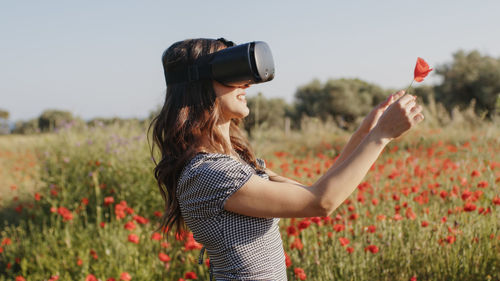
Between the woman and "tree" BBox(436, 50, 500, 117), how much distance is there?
16951 millimetres

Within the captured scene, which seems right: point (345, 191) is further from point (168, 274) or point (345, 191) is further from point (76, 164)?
point (76, 164)

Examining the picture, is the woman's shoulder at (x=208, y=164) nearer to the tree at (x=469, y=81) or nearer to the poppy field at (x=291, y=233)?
the poppy field at (x=291, y=233)

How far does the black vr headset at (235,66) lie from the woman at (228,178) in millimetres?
28

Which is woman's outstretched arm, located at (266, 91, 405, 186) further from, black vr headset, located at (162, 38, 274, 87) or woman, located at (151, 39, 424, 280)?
black vr headset, located at (162, 38, 274, 87)

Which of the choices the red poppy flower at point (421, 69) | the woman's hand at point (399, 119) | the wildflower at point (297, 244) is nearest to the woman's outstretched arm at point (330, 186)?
the woman's hand at point (399, 119)

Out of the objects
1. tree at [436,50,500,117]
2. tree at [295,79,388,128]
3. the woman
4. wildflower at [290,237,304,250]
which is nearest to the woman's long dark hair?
the woman

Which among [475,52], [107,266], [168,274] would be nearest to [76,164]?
[107,266]

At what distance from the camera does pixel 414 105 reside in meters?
1.14

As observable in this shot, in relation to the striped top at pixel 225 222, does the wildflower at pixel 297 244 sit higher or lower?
lower

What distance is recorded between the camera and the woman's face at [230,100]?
1338 mm

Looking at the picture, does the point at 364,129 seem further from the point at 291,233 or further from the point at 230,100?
the point at 291,233

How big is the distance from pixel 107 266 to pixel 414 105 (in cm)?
258

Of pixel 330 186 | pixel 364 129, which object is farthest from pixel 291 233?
pixel 330 186

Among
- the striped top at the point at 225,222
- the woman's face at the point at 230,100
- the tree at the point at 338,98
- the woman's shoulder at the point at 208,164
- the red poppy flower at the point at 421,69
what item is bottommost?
the tree at the point at 338,98
